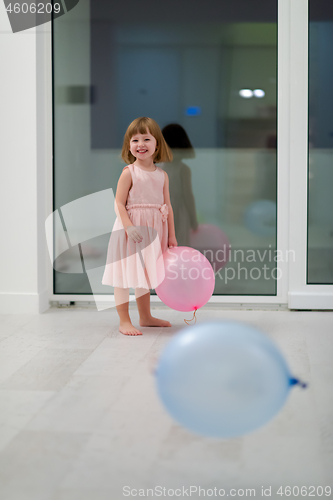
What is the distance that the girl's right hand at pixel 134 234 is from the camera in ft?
8.20

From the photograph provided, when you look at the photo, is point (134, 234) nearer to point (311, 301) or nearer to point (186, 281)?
point (186, 281)

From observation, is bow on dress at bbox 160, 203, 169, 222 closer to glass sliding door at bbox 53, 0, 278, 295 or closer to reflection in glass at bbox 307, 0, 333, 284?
glass sliding door at bbox 53, 0, 278, 295

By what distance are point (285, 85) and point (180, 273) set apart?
4.69 ft

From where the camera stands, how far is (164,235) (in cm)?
263

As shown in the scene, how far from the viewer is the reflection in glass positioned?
9.89 ft

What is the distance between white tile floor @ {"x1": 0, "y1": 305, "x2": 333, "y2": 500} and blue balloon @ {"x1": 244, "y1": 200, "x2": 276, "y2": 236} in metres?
0.92

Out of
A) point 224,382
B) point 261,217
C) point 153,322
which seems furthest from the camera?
point 261,217

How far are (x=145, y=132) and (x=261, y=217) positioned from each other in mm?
994

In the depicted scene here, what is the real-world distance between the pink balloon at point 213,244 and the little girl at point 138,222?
1.68ft

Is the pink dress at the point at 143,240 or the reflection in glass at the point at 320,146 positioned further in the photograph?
the reflection in glass at the point at 320,146

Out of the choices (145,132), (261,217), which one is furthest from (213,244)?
(145,132)

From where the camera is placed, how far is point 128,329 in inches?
101

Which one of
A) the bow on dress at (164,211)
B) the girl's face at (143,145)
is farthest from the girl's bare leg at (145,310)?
the girl's face at (143,145)

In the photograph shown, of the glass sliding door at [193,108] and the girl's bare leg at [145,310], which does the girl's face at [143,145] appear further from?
the girl's bare leg at [145,310]
